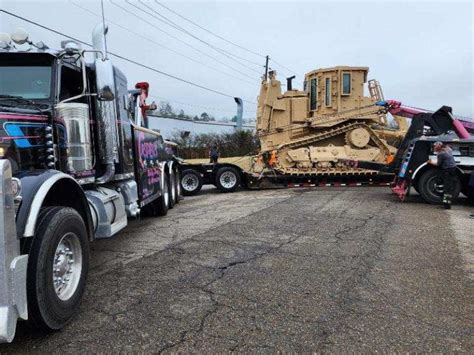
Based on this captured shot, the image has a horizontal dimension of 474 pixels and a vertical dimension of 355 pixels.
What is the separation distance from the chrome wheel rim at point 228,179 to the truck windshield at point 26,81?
1045cm

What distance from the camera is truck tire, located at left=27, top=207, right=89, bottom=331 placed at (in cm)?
333

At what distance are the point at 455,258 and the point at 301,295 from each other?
263cm

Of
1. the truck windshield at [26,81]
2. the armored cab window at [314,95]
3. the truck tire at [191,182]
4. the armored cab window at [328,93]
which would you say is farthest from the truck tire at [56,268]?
the armored cab window at [314,95]

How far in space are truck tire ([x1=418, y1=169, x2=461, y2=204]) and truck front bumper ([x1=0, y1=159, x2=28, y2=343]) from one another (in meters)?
9.93

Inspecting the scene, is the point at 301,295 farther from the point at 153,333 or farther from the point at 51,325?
the point at 51,325

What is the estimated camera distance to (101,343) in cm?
343

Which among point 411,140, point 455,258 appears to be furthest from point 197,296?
point 411,140

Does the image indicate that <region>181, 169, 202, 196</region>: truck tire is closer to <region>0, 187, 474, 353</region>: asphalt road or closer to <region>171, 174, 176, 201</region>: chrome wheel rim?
<region>171, 174, 176, 201</region>: chrome wheel rim

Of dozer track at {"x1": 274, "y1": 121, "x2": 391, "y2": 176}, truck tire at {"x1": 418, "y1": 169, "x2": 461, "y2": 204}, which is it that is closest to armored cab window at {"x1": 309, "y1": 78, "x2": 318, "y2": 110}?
dozer track at {"x1": 274, "y1": 121, "x2": 391, "y2": 176}

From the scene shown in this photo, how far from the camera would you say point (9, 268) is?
9.84ft

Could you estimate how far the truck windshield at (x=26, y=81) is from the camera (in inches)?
192

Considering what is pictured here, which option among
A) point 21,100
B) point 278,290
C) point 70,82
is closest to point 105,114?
point 70,82

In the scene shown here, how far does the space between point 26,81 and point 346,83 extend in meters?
13.6

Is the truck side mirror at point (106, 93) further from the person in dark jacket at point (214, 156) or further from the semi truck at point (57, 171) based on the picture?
the person in dark jacket at point (214, 156)
